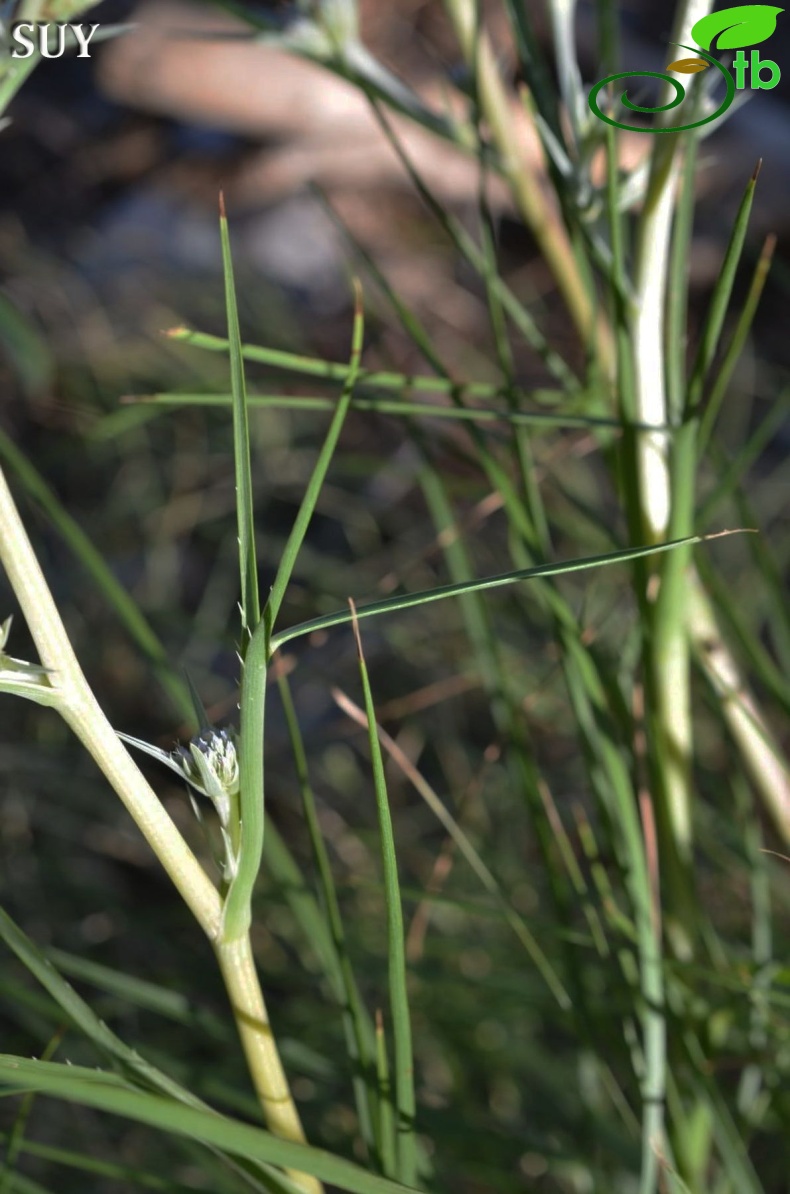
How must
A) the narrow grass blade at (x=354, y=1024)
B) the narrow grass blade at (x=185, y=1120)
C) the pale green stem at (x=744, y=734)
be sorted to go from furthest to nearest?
the pale green stem at (x=744, y=734), the narrow grass blade at (x=354, y=1024), the narrow grass blade at (x=185, y=1120)

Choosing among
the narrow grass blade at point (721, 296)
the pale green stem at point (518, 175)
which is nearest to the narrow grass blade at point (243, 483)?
the narrow grass blade at point (721, 296)

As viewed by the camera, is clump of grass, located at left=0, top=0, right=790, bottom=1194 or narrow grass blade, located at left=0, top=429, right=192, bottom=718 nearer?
clump of grass, located at left=0, top=0, right=790, bottom=1194

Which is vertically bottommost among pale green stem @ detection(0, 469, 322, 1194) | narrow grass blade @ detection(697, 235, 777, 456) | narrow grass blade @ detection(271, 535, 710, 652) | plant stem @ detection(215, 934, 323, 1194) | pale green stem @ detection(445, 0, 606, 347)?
plant stem @ detection(215, 934, 323, 1194)

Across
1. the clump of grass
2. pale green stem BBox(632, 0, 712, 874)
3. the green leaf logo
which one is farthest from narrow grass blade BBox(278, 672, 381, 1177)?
the green leaf logo

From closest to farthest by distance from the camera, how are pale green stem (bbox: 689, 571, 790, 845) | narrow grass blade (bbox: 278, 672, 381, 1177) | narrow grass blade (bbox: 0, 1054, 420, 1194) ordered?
narrow grass blade (bbox: 0, 1054, 420, 1194) < narrow grass blade (bbox: 278, 672, 381, 1177) < pale green stem (bbox: 689, 571, 790, 845)

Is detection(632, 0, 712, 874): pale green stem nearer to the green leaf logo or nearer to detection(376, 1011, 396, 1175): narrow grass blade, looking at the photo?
the green leaf logo

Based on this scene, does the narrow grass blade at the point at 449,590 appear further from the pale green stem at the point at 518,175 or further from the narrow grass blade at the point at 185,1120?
the pale green stem at the point at 518,175

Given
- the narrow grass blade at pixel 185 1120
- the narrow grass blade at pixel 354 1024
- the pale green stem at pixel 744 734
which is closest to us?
the narrow grass blade at pixel 185 1120

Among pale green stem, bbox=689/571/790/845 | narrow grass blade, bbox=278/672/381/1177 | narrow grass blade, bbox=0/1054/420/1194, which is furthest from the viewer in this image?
pale green stem, bbox=689/571/790/845
